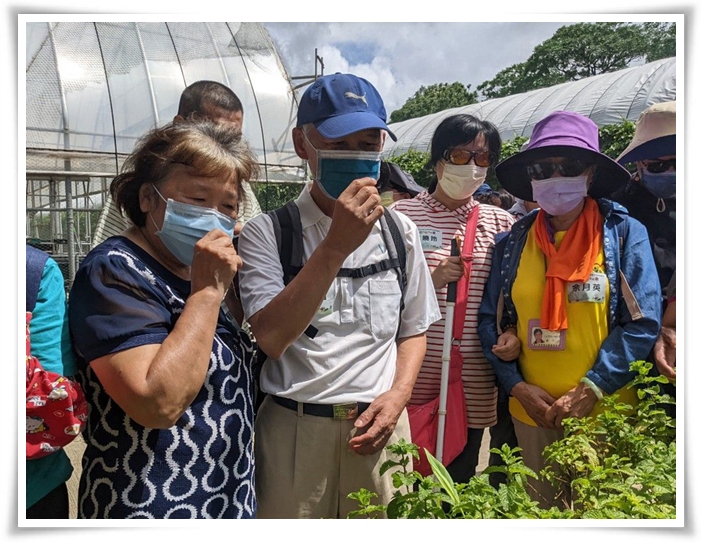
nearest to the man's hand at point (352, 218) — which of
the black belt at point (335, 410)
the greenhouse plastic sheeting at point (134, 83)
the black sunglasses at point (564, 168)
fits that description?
the black belt at point (335, 410)

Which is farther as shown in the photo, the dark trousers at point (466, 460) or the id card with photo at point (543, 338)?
the dark trousers at point (466, 460)

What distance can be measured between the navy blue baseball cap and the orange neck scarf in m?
0.92

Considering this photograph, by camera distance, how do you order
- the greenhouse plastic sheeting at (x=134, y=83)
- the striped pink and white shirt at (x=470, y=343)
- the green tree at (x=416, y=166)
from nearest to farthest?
1. the striped pink and white shirt at (x=470, y=343)
2. the greenhouse plastic sheeting at (x=134, y=83)
3. the green tree at (x=416, y=166)

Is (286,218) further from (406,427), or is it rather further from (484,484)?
(484,484)

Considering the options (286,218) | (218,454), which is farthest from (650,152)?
(218,454)

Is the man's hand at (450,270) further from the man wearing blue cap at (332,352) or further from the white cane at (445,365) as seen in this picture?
the man wearing blue cap at (332,352)

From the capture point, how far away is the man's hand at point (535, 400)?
2654mm

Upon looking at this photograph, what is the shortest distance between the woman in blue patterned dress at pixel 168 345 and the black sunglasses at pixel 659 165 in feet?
6.29

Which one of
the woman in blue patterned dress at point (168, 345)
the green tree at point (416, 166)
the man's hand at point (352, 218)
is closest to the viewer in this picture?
the woman in blue patterned dress at point (168, 345)

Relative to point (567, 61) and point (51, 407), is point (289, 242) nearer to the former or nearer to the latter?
point (51, 407)

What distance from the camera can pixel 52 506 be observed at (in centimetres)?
197

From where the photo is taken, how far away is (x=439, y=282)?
2.99 metres

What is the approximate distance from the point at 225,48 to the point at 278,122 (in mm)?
1467
